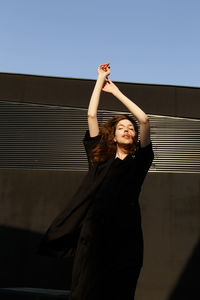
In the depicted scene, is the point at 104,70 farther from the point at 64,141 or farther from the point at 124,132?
the point at 64,141

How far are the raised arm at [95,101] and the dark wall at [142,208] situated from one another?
20.9ft

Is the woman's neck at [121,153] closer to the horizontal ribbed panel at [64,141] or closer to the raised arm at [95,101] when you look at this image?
the raised arm at [95,101]

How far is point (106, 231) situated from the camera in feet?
5.11

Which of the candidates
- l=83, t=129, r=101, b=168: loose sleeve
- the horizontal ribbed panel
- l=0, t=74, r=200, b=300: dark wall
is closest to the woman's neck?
l=83, t=129, r=101, b=168: loose sleeve

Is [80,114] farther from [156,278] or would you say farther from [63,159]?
[156,278]

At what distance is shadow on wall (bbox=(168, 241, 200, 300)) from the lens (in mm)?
7484

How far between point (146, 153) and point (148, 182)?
21.3ft

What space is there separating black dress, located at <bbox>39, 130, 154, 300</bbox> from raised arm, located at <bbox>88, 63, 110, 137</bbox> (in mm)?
362

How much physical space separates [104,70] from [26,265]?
6.81 m

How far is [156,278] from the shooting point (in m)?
7.60

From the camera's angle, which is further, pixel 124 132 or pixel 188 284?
pixel 188 284

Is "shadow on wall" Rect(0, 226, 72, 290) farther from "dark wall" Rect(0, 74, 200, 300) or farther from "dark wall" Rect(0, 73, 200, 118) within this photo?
"dark wall" Rect(0, 73, 200, 118)

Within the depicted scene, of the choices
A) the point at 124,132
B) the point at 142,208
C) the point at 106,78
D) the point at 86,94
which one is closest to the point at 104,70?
the point at 106,78

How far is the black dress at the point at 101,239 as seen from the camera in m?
1.50
